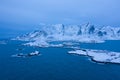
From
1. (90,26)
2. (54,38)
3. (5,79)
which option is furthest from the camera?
(90,26)

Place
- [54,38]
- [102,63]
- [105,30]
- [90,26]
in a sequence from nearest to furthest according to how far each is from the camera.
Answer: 1. [102,63]
2. [54,38]
3. [90,26]
4. [105,30]

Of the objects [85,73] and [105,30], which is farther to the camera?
[105,30]

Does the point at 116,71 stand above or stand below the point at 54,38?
below

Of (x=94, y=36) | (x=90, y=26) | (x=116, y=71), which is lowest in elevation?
(x=116, y=71)

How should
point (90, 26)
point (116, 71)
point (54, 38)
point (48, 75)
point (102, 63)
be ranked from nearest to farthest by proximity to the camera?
point (48, 75) < point (116, 71) < point (102, 63) < point (54, 38) < point (90, 26)

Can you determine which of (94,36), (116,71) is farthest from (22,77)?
(94,36)

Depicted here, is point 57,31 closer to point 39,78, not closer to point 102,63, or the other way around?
point 102,63

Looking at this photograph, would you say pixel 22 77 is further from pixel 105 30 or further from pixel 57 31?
pixel 105 30

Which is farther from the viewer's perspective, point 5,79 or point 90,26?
point 90,26

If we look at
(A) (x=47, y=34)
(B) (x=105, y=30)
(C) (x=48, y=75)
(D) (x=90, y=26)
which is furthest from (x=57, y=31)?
(C) (x=48, y=75)
